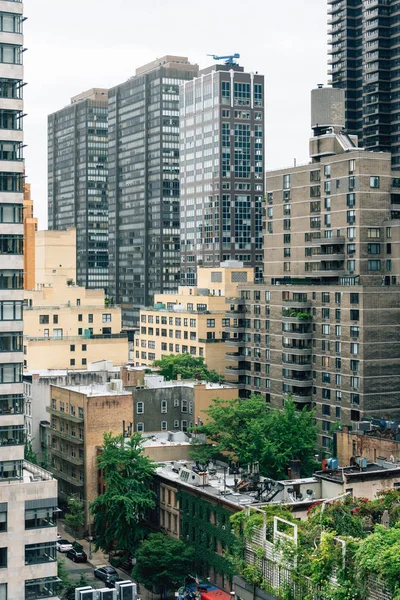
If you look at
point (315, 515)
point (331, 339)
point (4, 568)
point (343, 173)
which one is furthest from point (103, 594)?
point (343, 173)

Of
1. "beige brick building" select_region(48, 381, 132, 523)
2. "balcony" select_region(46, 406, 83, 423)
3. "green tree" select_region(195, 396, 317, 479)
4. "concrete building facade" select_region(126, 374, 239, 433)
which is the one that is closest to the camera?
"green tree" select_region(195, 396, 317, 479)

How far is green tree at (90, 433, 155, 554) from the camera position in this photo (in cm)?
11369

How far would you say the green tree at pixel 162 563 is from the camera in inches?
4131

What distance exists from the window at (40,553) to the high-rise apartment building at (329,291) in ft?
219

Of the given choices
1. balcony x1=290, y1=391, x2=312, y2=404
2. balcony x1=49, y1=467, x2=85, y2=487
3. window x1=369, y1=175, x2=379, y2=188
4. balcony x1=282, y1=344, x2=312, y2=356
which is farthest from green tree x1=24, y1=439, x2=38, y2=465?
window x1=369, y1=175, x2=379, y2=188

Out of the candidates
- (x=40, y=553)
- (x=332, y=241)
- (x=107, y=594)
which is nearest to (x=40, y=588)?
(x=40, y=553)

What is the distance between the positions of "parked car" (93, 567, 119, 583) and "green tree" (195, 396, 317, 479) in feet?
64.0

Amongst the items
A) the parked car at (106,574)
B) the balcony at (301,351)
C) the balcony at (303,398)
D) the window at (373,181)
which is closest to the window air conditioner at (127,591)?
the parked car at (106,574)

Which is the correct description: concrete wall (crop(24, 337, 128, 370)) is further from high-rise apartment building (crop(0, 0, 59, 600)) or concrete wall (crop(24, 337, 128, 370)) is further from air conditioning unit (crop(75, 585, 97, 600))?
air conditioning unit (crop(75, 585, 97, 600))

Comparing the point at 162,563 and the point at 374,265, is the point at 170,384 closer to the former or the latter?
the point at 374,265

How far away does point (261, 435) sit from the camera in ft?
409

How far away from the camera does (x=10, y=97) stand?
8956cm

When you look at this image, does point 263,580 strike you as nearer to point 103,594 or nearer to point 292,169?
point 103,594

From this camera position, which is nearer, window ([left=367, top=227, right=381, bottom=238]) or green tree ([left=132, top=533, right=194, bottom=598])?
green tree ([left=132, top=533, right=194, bottom=598])
